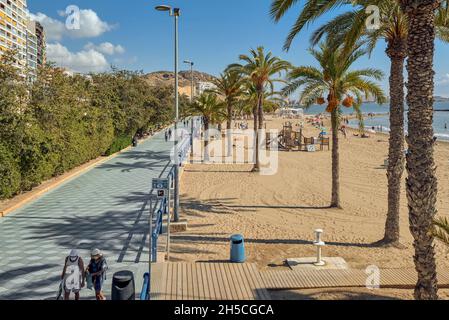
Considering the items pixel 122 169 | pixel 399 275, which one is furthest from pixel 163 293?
pixel 122 169

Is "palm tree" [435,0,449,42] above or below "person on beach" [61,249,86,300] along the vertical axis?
above

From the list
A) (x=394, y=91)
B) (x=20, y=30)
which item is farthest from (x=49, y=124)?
(x=20, y=30)

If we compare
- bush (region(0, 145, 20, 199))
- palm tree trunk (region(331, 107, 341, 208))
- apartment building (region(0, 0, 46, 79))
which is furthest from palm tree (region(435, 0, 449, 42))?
apartment building (region(0, 0, 46, 79))

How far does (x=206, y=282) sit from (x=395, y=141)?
7.09m

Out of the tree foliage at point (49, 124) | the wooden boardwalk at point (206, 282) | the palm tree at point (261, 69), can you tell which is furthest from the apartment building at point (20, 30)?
the wooden boardwalk at point (206, 282)

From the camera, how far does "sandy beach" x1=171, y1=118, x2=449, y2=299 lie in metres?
10.8

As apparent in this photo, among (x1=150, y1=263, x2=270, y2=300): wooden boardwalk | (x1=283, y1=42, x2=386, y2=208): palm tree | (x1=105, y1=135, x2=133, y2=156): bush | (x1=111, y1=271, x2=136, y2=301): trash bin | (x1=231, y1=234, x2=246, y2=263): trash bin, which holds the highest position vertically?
(x1=283, y1=42, x2=386, y2=208): palm tree

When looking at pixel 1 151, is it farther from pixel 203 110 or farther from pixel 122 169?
pixel 203 110

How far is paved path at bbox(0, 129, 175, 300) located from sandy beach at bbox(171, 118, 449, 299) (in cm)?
162

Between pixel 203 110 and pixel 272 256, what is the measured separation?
21.5m

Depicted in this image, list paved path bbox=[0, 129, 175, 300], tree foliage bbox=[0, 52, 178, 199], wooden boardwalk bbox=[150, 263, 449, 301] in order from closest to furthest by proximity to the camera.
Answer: wooden boardwalk bbox=[150, 263, 449, 301] < paved path bbox=[0, 129, 175, 300] < tree foliage bbox=[0, 52, 178, 199]

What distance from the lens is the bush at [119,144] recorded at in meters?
31.6

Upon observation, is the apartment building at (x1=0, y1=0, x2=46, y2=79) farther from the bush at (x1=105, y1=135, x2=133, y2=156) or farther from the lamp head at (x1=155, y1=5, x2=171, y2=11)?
the lamp head at (x1=155, y1=5, x2=171, y2=11)
